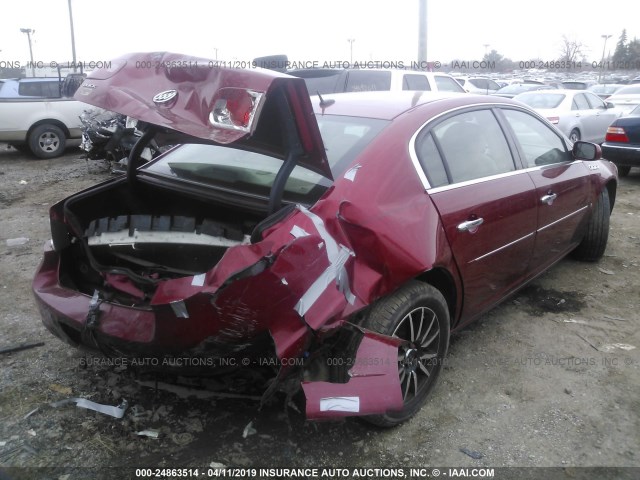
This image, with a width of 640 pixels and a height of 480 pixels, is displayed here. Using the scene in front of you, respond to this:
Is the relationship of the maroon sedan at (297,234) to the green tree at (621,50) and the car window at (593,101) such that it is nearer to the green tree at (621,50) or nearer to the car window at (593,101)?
the car window at (593,101)

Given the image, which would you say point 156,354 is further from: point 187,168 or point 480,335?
point 480,335

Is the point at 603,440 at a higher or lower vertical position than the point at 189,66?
lower

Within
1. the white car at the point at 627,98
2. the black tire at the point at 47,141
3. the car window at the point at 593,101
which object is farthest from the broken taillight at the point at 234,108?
the white car at the point at 627,98

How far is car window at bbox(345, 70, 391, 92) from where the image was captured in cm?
838

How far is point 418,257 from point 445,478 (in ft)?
3.20

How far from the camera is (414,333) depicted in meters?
2.69

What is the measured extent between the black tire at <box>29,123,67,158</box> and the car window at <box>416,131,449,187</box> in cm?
1002

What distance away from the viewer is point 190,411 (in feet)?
9.14

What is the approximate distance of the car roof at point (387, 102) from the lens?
117 inches

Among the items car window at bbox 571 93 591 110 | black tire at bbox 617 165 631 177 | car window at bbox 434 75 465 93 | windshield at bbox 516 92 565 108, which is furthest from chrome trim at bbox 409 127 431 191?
car window at bbox 571 93 591 110

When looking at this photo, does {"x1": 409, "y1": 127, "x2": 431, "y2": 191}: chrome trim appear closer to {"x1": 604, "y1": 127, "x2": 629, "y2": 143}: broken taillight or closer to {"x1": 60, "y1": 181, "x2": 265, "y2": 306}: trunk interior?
{"x1": 60, "y1": 181, "x2": 265, "y2": 306}: trunk interior

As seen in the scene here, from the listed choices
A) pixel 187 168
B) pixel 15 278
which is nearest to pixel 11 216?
pixel 15 278

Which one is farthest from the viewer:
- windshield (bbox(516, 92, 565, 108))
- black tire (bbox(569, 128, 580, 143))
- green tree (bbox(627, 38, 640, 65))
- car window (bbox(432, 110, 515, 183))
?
green tree (bbox(627, 38, 640, 65))

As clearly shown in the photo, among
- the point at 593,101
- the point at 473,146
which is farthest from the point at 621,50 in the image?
the point at 473,146
